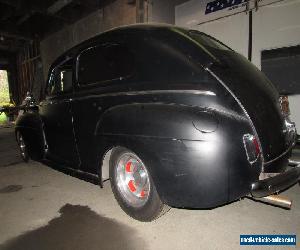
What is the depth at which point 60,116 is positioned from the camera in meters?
3.87

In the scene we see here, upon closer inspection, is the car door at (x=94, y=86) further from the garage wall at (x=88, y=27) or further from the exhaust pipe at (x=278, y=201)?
the garage wall at (x=88, y=27)

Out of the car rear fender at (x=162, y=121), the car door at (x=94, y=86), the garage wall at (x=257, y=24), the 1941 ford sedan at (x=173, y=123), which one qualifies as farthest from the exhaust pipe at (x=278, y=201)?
the garage wall at (x=257, y=24)

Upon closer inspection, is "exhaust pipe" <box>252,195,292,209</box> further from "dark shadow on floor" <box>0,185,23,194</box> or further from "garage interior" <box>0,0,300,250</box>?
"dark shadow on floor" <box>0,185,23,194</box>

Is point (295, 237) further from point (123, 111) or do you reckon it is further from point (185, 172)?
point (123, 111)

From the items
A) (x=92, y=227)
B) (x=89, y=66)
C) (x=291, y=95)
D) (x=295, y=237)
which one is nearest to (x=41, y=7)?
(x=89, y=66)

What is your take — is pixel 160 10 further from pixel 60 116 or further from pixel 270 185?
pixel 270 185

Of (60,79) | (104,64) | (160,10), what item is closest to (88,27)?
(160,10)

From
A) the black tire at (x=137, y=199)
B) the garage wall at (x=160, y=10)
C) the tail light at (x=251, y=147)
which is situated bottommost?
the black tire at (x=137, y=199)

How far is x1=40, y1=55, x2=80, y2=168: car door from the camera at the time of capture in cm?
370

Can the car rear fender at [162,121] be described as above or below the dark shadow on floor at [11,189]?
above

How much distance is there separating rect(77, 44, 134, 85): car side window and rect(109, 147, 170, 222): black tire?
2.81 feet

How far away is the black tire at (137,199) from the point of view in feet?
9.04

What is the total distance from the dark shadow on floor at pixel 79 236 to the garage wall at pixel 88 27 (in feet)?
23.3

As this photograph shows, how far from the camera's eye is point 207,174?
2.29 meters
